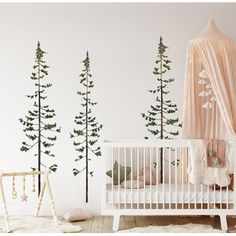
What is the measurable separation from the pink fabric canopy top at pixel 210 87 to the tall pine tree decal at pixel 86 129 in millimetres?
1065

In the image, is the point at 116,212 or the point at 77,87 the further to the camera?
the point at 77,87

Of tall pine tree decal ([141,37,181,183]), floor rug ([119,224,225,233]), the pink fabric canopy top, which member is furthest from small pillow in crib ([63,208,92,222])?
the pink fabric canopy top

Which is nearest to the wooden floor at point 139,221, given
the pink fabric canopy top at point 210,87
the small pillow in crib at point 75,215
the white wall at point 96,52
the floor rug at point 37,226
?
the small pillow in crib at point 75,215

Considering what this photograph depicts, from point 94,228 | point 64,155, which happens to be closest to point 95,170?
point 64,155

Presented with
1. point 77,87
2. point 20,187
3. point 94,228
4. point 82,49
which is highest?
point 82,49

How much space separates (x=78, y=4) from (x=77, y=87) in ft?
3.11

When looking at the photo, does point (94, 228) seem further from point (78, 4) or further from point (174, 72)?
point (78, 4)

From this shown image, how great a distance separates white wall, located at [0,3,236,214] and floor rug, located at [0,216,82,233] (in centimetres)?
40

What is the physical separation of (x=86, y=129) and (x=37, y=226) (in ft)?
4.11

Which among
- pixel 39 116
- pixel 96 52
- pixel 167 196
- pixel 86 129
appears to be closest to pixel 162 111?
pixel 86 129

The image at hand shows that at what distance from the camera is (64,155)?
529 centimetres

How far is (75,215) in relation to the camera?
4914 millimetres

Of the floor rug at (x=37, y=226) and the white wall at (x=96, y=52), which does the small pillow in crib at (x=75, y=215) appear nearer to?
the floor rug at (x=37, y=226)

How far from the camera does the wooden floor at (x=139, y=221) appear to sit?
15.3ft
